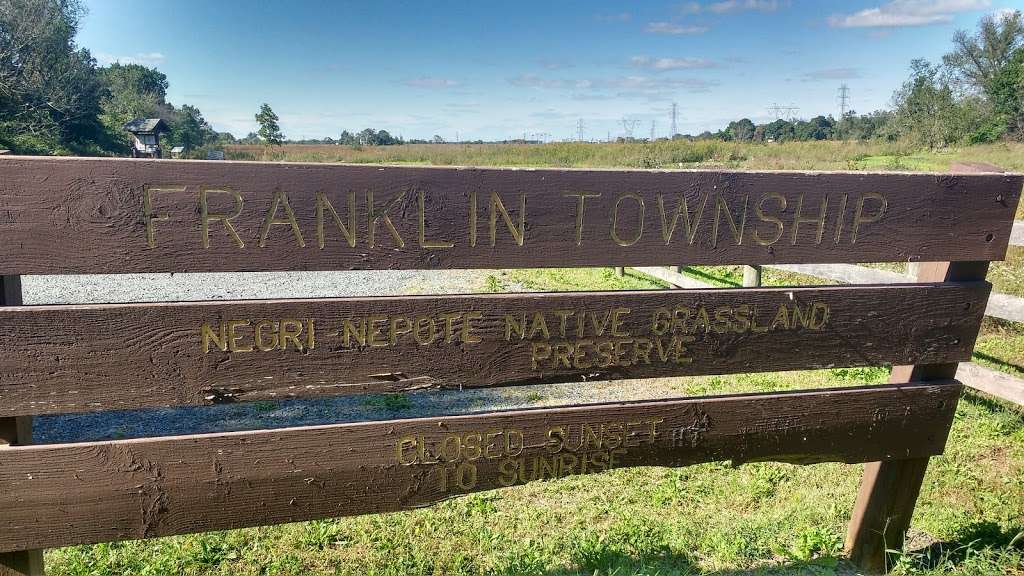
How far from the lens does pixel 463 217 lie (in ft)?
6.60

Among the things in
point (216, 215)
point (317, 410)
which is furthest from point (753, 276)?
point (216, 215)

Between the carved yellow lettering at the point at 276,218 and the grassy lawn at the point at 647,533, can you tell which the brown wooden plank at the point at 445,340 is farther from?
the grassy lawn at the point at 647,533

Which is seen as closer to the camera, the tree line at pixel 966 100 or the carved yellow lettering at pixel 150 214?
the carved yellow lettering at pixel 150 214

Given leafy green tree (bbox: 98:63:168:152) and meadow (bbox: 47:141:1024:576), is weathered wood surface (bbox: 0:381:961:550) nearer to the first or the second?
meadow (bbox: 47:141:1024:576)

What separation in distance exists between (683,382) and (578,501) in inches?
102

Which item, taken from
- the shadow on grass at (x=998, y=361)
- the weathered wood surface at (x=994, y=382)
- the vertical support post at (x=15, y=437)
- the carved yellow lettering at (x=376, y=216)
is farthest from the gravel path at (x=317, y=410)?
the shadow on grass at (x=998, y=361)

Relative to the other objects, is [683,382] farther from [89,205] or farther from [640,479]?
[89,205]

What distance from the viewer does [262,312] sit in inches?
76.0

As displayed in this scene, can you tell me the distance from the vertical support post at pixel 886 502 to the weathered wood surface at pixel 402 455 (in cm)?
9

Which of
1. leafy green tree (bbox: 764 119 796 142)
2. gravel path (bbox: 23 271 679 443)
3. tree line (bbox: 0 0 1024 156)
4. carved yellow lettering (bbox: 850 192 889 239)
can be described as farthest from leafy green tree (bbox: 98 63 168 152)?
leafy green tree (bbox: 764 119 796 142)

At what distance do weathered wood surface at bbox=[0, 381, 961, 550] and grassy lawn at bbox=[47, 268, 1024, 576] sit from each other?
59 centimetres

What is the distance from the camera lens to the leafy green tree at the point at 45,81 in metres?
33.5

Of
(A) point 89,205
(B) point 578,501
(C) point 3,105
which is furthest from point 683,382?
(C) point 3,105

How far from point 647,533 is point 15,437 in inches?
108
